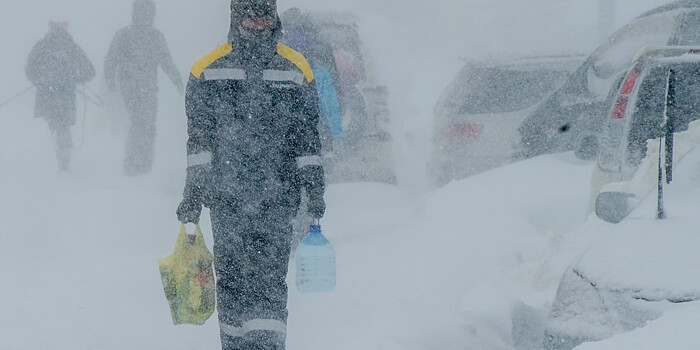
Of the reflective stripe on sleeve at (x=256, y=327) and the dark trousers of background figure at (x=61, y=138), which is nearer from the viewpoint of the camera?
the reflective stripe on sleeve at (x=256, y=327)

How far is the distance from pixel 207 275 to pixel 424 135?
960 centimetres

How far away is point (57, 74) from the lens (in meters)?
10.7

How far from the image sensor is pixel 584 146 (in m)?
8.21

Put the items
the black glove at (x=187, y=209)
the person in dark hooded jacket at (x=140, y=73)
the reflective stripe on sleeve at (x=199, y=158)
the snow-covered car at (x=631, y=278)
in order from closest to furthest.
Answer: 1. the snow-covered car at (x=631, y=278)
2. the reflective stripe on sleeve at (x=199, y=158)
3. the black glove at (x=187, y=209)
4. the person in dark hooded jacket at (x=140, y=73)

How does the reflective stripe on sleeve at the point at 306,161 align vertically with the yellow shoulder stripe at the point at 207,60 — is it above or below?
below

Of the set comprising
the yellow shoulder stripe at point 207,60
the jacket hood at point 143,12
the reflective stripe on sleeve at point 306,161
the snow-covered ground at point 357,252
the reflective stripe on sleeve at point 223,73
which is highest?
the jacket hood at point 143,12

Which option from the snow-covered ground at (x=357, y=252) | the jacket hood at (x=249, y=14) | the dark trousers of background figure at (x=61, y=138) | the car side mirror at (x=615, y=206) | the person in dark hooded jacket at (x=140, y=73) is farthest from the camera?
the dark trousers of background figure at (x=61, y=138)

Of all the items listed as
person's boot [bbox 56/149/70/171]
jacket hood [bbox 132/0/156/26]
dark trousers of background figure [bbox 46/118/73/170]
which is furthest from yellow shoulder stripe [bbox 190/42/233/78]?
person's boot [bbox 56/149/70/171]

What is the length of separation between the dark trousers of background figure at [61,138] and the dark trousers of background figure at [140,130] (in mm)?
768

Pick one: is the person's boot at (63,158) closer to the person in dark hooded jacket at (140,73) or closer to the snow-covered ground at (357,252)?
the snow-covered ground at (357,252)

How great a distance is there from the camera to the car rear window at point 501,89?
8.63m

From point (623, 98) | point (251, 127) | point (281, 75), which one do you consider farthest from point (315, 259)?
point (623, 98)

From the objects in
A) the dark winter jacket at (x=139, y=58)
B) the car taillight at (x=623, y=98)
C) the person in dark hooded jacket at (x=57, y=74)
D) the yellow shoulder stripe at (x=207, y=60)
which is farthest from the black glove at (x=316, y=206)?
the person in dark hooded jacket at (x=57, y=74)

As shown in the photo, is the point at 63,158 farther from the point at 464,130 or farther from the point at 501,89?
the point at 501,89
